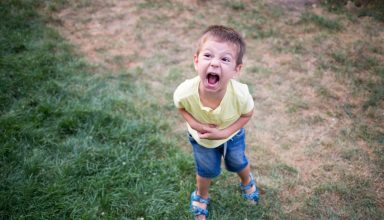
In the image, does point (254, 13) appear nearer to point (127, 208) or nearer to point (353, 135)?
point (353, 135)

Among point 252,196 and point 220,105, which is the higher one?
point 220,105

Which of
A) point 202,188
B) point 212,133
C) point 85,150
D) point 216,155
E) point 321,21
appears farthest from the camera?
point 321,21

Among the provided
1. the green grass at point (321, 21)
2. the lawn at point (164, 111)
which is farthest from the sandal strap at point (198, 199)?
the green grass at point (321, 21)

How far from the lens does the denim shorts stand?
244 cm

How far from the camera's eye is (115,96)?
3.90m

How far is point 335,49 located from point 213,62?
342 cm

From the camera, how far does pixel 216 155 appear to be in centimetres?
249

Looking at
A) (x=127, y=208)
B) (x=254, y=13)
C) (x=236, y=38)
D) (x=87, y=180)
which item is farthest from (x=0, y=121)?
(x=254, y=13)

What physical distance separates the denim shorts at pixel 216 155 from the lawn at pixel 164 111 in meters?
0.48

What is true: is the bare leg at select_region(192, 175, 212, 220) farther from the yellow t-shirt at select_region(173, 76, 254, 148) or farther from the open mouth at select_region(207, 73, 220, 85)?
the open mouth at select_region(207, 73, 220, 85)

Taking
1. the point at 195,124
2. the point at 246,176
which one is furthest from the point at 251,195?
the point at 195,124

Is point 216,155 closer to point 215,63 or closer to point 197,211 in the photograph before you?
point 197,211

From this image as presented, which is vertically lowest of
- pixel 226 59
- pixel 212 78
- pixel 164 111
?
pixel 164 111

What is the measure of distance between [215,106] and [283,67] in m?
2.50
